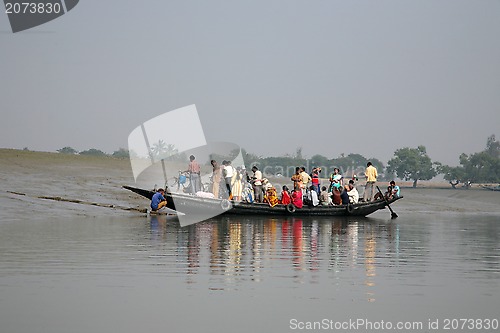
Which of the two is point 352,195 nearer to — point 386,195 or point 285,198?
point 386,195

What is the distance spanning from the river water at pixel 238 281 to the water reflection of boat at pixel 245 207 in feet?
24.9

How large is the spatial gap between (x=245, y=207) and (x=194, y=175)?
2479mm

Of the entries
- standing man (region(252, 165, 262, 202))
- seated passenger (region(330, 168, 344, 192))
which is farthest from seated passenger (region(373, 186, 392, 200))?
standing man (region(252, 165, 262, 202))

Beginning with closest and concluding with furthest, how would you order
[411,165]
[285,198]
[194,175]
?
[194,175] < [285,198] < [411,165]

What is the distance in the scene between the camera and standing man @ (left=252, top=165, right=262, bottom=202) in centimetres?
3569

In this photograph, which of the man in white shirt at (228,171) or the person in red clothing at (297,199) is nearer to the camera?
the man in white shirt at (228,171)

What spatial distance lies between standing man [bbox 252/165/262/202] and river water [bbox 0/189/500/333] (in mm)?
10211

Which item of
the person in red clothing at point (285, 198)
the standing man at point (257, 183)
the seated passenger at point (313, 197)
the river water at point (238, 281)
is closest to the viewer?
the river water at point (238, 281)

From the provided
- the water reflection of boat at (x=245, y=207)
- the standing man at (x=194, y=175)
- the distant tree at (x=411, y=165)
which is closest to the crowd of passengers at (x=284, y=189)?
the water reflection of boat at (x=245, y=207)

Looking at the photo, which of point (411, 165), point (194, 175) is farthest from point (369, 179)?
point (411, 165)

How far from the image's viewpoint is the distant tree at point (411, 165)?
7200 inches

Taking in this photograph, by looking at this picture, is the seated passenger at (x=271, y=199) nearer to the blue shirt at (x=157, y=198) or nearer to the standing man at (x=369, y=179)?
the blue shirt at (x=157, y=198)

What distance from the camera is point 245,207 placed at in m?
34.5

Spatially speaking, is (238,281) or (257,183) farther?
(257,183)
